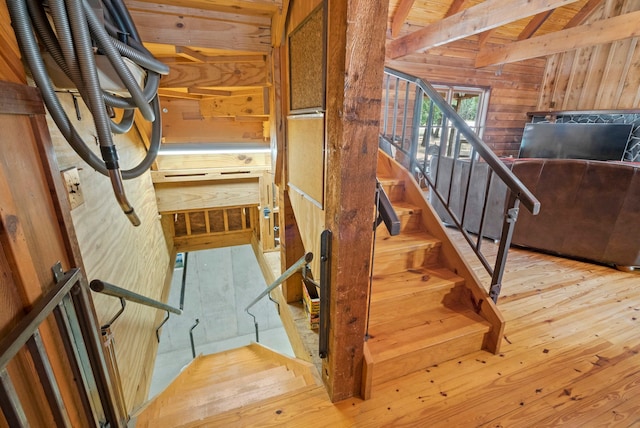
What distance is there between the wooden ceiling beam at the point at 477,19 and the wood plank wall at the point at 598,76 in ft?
13.0

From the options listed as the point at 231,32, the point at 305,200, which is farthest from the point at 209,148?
the point at 305,200

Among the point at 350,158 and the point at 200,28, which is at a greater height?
the point at 200,28

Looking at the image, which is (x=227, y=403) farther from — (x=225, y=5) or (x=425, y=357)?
(x=225, y=5)

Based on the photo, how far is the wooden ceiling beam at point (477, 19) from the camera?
297 cm

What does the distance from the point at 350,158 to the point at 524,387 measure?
4.92 ft

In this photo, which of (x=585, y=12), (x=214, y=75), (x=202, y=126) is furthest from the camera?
(x=585, y=12)

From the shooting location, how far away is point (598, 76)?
5.73m

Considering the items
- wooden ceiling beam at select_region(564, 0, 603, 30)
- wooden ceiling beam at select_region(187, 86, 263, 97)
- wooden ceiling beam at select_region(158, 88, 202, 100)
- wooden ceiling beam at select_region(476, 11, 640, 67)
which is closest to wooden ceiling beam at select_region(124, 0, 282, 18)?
wooden ceiling beam at select_region(187, 86, 263, 97)

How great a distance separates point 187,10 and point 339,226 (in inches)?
62.7

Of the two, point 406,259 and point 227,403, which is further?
point 406,259

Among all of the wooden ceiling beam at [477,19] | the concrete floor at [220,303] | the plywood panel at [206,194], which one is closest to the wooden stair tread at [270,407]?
the plywood panel at [206,194]

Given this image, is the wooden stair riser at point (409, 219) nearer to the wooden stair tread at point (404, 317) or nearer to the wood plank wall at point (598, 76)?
the wooden stair tread at point (404, 317)

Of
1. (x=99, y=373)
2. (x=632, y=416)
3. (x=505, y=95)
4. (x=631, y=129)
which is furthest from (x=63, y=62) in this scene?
(x=631, y=129)

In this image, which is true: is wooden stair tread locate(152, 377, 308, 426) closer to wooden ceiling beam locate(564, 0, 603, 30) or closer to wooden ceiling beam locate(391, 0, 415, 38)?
wooden ceiling beam locate(391, 0, 415, 38)
